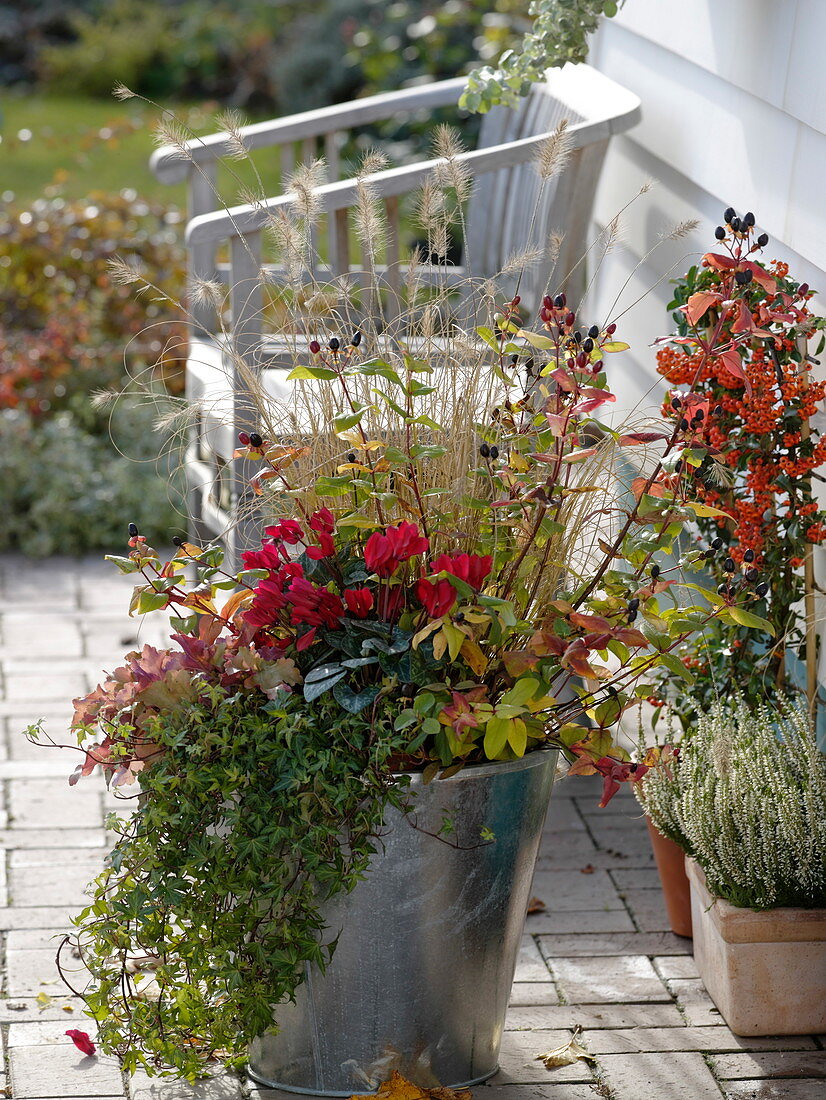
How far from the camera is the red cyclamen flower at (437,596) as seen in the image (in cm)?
190

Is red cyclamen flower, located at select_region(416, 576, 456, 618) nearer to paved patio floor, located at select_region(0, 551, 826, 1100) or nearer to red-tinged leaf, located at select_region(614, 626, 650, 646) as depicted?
red-tinged leaf, located at select_region(614, 626, 650, 646)

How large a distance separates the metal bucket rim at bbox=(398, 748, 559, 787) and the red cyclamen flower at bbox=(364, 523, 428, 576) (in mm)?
316

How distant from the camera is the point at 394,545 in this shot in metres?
1.88

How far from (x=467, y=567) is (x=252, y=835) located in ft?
1.59

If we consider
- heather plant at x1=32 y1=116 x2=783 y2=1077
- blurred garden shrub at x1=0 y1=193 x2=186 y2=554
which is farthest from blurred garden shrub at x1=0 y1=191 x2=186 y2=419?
heather plant at x1=32 y1=116 x2=783 y2=1077

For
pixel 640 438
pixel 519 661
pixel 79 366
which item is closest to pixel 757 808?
pixel 519 661

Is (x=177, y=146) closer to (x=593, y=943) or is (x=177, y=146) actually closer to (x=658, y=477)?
(x=658, y=477)

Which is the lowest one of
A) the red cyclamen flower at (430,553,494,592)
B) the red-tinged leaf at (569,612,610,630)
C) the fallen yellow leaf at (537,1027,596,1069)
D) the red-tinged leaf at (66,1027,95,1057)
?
the fallen yellow leaf at (537,1027,596,1069)

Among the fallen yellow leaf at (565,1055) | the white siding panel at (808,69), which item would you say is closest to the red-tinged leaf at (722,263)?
the white siding panel at (808,69)

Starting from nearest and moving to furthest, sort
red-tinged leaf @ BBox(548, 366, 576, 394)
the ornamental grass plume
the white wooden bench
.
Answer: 1. red-tinged leaf @ BBox(548, 366, 576, 394)
2. the ornamental grass plume
3. the white wooden bench

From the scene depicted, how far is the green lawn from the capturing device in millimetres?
10031

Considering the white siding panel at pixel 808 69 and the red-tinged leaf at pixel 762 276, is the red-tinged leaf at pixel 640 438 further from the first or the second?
the white siding panel at pixel 808 69

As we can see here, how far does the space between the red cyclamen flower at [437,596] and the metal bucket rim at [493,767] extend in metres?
0.24

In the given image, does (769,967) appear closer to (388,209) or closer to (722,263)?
(722,263)
